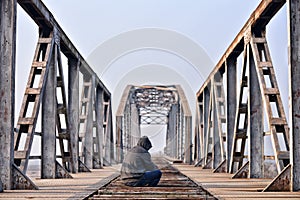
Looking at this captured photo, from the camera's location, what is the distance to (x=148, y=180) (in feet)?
33.4

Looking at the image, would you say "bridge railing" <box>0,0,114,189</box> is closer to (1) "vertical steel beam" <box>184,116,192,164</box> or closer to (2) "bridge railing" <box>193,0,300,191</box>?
(2) "bridge railing" <box>193,0,300,191</box>

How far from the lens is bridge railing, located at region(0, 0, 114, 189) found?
889 centimetres

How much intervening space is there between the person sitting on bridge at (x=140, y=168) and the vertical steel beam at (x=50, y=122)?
7.63ft

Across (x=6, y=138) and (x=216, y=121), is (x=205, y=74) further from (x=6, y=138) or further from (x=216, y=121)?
(x=6, y=138)

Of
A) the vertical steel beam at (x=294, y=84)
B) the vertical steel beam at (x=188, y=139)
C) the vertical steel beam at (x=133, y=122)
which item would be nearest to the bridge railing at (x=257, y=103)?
the vertical steel beam at (x=294, y=84)

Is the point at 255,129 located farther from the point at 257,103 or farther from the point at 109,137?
the point at 109,137

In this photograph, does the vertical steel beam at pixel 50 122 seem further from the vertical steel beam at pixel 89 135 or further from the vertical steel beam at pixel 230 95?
the vertical steel beam at pixel 89 135

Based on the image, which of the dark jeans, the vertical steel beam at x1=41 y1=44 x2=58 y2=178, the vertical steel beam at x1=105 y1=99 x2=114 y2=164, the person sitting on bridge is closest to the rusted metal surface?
the person sitting on bridge

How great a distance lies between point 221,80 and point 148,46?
8.88 meters

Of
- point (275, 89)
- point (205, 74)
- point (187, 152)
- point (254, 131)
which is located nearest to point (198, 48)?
point (205, 74)

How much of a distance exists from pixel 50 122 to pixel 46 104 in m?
0.37

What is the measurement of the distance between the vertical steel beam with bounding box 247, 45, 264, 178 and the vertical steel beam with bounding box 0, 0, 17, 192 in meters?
4.88

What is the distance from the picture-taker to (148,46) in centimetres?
2673

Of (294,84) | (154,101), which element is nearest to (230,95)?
(294,84)
